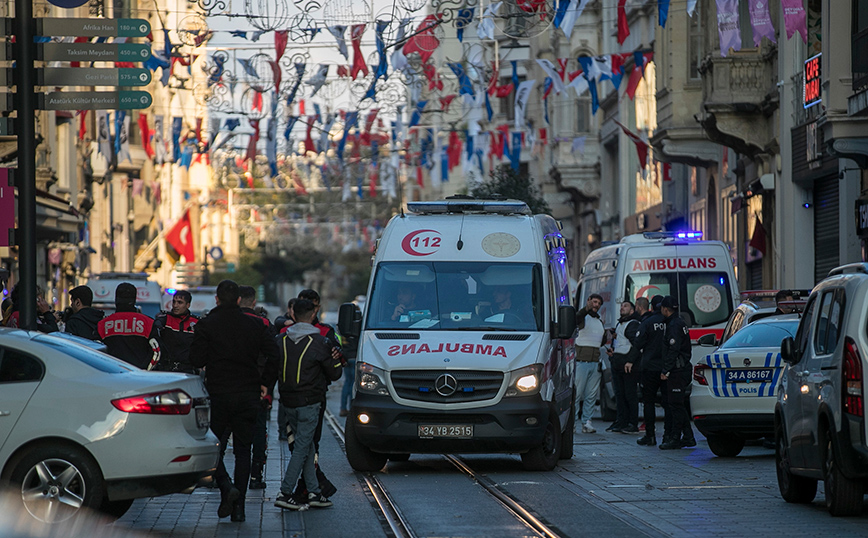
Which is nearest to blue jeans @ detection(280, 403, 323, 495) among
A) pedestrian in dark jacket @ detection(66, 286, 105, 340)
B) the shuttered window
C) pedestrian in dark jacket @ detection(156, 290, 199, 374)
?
pedestrian in dark jacket @ detection(156, 290, 199, 374)

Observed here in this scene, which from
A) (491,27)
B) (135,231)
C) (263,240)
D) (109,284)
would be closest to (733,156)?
(491,27)

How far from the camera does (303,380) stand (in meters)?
11.5

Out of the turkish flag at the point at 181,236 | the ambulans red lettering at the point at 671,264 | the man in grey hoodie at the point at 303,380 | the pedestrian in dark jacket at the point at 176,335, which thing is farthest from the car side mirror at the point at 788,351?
the turkish flag at the point at 181,236

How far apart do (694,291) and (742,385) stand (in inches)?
300

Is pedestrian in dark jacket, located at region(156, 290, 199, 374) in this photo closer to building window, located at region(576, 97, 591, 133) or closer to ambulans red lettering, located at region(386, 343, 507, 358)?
ambulans red lettering, located at region(386, 343, 507, 358)

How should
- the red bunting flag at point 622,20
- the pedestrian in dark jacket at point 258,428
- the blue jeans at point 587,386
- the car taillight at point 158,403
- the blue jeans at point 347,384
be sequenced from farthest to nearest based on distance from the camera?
1. the blue jeans at point 347,384
2. the red bunting flag at point 622,20
3. the blue jeans at point 587,386
4. the pedestrian in dark jacket at point 258,428
5. the car taillight at point 158,403

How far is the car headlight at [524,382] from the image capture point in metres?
14.5

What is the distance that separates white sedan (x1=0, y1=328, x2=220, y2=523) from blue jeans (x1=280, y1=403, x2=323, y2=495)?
4.88 ft

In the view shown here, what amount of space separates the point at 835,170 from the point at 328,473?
46.6 ft

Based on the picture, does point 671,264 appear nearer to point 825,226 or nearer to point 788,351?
point 825,226

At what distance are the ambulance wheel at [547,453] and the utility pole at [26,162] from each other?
16.5 feet

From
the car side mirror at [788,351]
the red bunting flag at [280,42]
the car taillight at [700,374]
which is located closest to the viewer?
the car side mirror at [788,351]

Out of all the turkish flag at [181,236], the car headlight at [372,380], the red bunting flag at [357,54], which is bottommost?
the car headlight at [372,380]

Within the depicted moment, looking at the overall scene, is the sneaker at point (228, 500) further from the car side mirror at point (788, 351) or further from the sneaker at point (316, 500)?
the car side mirror at point (788, 351)
